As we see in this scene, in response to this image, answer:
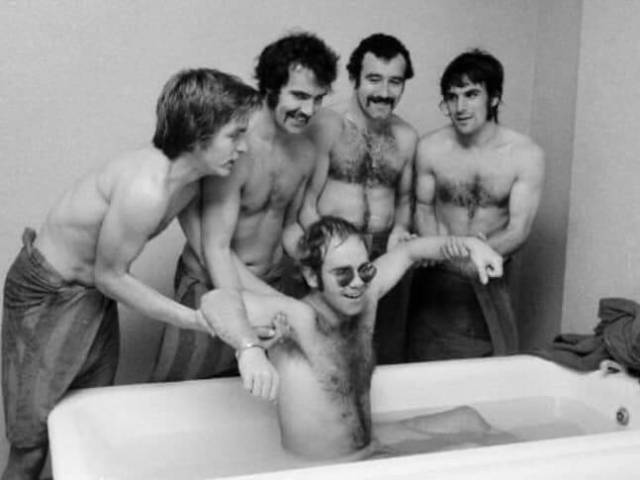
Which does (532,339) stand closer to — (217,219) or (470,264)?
(470,264)

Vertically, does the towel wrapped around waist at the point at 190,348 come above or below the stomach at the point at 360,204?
below

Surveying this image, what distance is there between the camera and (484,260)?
2203mm

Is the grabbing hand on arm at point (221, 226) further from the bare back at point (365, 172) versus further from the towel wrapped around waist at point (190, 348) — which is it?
the bare back at point (365, 172)

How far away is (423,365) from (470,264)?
452 mm

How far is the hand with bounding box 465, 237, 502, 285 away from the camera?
2.18 metres

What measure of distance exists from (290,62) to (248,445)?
3.49 feet

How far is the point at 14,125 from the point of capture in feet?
9.00

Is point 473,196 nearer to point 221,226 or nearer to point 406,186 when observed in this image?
point 406,186

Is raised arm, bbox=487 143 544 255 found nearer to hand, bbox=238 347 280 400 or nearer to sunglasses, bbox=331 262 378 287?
sunglasses, bbox=331 262 378 287

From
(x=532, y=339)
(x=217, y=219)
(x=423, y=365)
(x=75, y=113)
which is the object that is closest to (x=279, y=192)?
(x=217, y=219)

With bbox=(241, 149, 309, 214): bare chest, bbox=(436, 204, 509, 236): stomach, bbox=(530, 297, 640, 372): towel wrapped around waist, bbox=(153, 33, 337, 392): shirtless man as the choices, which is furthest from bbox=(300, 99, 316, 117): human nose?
bbox=(530, 297, 640, 372): towel wrapped around waist

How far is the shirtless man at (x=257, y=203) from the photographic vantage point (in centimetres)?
225

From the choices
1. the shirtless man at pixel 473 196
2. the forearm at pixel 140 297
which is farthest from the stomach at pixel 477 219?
the forearm at pixel 140 297

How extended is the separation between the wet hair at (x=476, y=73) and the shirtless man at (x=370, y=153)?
0.18 m
